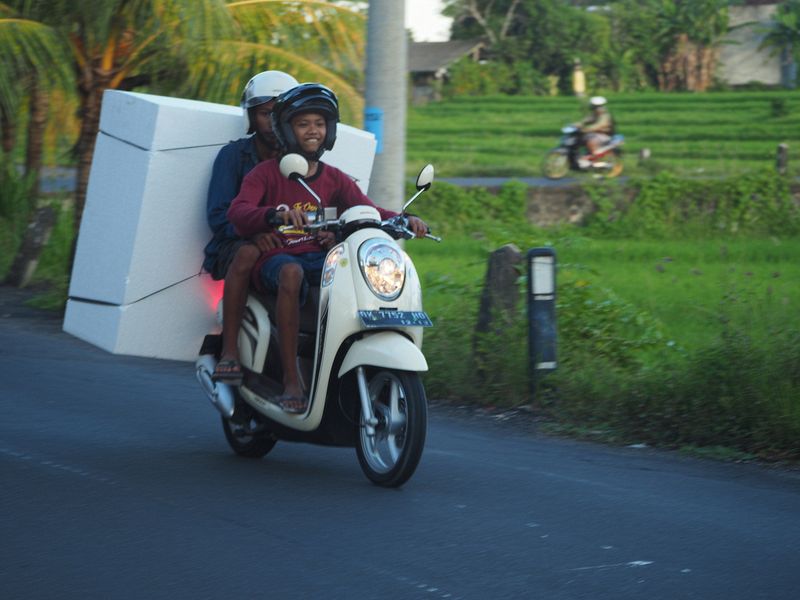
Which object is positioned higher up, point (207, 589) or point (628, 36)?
point (628, 36)

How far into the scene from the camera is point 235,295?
6.54 metres

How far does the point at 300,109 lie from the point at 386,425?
1581 mm

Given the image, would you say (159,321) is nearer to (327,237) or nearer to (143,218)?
(143,218)

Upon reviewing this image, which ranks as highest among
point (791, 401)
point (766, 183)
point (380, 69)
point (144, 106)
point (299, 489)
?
point (766, 183)

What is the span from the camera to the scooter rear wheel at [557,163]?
3127 cm

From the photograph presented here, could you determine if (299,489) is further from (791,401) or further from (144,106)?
(791,401)

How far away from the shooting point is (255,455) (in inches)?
279

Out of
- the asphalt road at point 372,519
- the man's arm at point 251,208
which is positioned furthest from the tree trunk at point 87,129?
→ the man's arm at point 251,208

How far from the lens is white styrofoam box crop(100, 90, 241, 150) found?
6617mm

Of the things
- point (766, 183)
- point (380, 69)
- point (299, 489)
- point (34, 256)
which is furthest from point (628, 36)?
point (299, 489)

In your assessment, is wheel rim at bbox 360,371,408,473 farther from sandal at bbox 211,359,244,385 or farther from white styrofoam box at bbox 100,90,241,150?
white styrofoam box at bbox 100,90,241,150

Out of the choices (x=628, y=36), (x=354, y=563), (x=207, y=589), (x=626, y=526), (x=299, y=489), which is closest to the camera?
(x=207, y=589)

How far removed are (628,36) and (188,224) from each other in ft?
187

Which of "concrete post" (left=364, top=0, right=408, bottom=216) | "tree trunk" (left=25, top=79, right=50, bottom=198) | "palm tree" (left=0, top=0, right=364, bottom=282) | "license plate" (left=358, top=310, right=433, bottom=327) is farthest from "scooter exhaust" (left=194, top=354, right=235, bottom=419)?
"tree trunk" (left=25, top=79, right=50, bottom=198)
